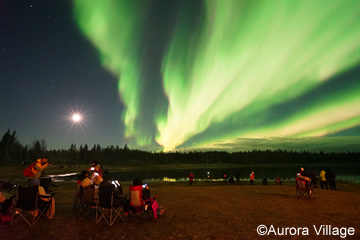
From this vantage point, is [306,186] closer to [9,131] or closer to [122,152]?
[9,131]

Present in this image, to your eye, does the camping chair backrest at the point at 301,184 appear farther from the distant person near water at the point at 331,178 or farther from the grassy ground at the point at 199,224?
the distant person near water at the point at 331,178

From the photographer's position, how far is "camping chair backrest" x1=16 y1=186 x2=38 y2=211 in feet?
20.5

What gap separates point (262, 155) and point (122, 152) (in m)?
128

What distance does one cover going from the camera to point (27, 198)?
247 inches

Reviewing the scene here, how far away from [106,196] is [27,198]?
2483mm

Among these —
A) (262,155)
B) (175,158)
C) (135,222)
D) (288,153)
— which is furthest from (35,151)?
(288,153)

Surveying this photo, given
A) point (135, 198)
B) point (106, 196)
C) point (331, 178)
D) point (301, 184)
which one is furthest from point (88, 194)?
point (331, 178)

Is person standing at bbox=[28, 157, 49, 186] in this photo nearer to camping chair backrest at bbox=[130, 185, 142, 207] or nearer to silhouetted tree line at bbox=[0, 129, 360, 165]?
camping chair backrest at bbox=[130, 185, 142, 207]

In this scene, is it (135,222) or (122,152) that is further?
(122,152)

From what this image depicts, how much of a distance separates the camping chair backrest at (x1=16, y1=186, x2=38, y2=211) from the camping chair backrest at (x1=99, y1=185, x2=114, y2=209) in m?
2.06

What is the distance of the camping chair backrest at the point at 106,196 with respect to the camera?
640cm

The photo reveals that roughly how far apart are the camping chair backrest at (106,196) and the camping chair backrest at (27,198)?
6.76 feet

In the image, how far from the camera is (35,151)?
100688 millimetres

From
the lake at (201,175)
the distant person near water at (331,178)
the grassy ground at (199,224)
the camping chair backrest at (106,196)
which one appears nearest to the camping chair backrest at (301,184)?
the grassy ground at (199,224)
